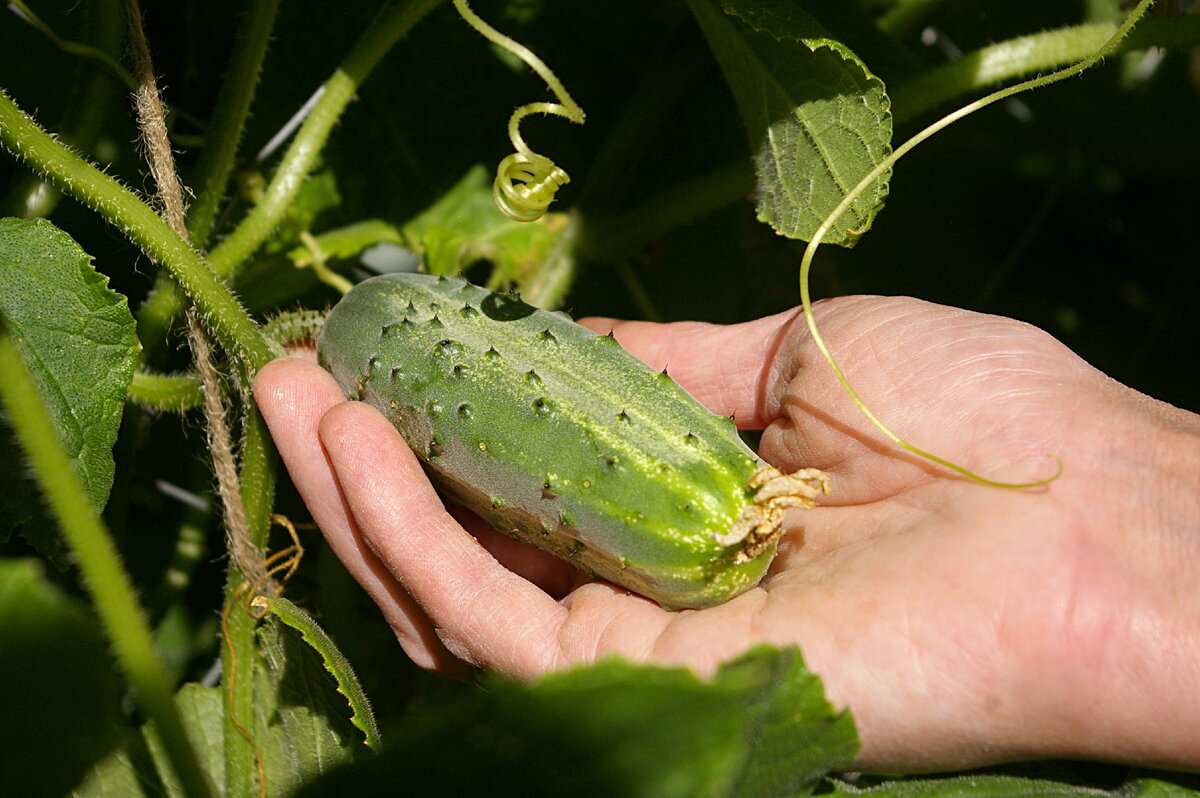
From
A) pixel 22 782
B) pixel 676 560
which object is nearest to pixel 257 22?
pixel 676 560

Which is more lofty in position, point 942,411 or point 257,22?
point 257,22

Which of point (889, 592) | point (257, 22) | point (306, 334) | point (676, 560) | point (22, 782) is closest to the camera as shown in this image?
point (22, 782)

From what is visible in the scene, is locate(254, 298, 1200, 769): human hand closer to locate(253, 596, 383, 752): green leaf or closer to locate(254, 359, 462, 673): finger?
locate(254, 359, 462, 673): finger

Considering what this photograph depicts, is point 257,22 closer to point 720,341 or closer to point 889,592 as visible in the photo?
point 720,341

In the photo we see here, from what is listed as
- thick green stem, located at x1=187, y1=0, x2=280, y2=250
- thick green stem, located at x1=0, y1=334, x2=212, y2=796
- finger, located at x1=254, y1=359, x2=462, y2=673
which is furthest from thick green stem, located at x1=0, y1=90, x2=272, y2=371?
thick green stem, located at x1=0, y1=334, x2=212, y2=796

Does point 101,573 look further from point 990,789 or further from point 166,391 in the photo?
point 990,789

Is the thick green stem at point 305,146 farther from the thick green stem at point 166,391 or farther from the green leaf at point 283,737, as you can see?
the green leaf at point 283,737

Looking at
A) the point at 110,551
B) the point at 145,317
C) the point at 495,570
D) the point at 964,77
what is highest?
the point at 964,77
